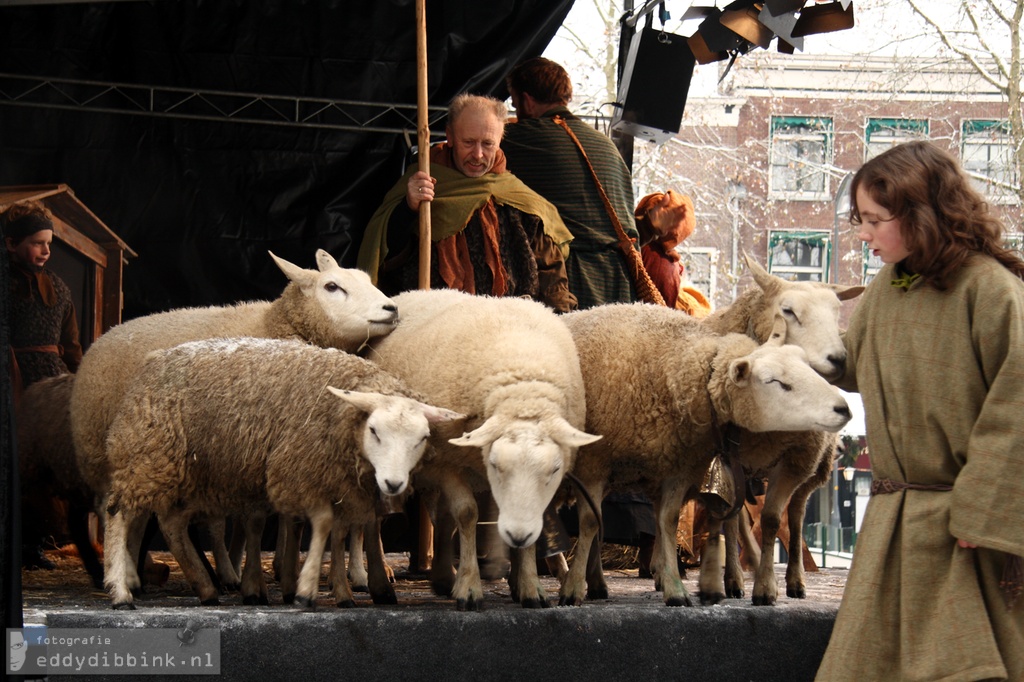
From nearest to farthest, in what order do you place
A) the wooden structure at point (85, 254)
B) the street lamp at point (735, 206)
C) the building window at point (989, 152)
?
the wooden structure at point (85, 254) < the building window at point (989, 152) < the street lamp at point (735, 206)

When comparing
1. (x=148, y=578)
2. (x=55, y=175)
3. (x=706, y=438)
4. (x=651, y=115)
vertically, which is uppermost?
(x=651, y=115)

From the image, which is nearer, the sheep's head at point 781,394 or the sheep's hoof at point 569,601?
the sheep's head at point 781,394

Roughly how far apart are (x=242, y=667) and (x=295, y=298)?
1.81 m

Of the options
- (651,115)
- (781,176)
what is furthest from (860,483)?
(651,115)

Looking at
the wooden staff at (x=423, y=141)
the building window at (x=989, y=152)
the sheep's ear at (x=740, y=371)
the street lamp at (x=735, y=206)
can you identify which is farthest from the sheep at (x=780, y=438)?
the street lamp at (x=735, y=206)

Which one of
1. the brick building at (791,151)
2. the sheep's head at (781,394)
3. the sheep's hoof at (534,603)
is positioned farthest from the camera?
the brick building at (791,151)

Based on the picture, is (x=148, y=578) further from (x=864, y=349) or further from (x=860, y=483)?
(x=860, y=483)

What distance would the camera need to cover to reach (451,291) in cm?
523

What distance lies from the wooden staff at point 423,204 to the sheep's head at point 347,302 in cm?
60

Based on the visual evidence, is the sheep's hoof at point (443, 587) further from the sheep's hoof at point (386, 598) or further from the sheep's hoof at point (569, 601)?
the sheep's hoof at point (569, 601)

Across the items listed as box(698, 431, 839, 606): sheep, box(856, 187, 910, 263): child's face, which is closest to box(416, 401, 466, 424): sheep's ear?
box(698, 431, 839, 606): sheep

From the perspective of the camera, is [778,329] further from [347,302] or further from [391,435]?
[347,302]

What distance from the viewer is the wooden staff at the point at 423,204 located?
565 centimetres

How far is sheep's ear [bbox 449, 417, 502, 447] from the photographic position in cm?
402
